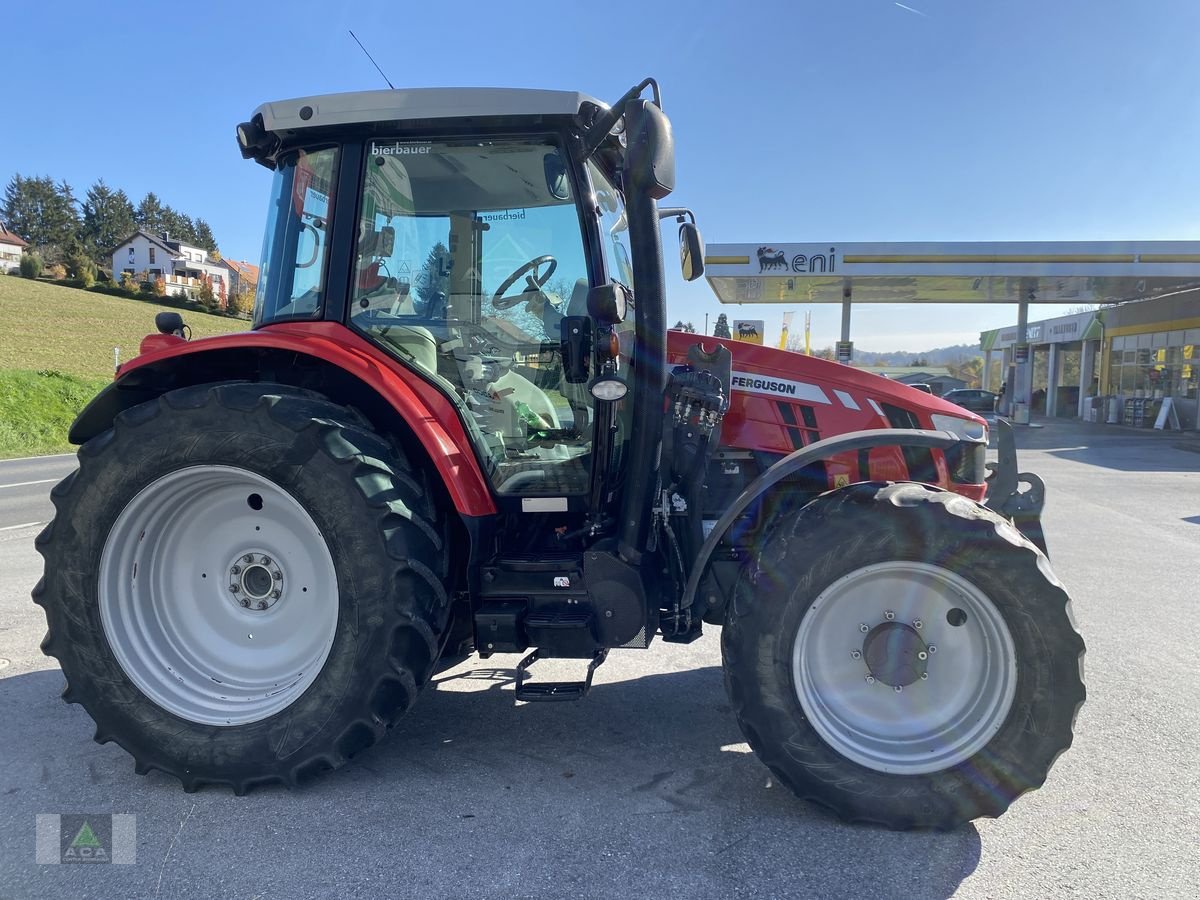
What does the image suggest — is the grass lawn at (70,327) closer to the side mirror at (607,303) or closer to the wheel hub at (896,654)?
the side mirror at (607,303)

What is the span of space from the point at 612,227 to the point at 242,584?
6.54 feet

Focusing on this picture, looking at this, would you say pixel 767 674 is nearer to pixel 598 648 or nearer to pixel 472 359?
pixel 598 648

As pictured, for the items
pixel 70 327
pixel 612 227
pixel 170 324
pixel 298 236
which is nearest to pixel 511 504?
pixel 612 227

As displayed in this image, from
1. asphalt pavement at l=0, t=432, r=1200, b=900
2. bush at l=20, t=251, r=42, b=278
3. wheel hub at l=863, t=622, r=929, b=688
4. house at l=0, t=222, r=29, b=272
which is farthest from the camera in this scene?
house at l=0, t=222, r=29, b=272

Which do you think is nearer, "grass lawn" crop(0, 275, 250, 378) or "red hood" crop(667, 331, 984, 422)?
"red hood" crop(667, 331, 984, 422)

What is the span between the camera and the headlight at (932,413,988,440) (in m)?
3.14

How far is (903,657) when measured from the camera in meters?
2.64

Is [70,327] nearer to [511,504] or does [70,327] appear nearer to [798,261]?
[798,261]

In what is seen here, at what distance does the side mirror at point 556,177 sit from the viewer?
9.40 feet

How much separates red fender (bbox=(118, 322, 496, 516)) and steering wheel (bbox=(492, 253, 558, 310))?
1.45ft

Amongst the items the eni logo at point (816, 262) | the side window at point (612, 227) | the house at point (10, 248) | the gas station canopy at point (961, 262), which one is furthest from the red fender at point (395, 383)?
the house at point (10, 248)

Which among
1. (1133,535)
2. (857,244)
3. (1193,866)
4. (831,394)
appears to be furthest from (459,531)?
(857,244)

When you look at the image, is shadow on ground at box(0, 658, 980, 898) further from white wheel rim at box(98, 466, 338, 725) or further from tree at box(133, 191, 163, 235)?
tree at box(133, 191, 163, 235)

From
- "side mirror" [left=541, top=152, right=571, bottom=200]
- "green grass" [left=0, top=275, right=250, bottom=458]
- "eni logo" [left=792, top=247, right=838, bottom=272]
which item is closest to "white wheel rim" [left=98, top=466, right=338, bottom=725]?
"side mirror" [left=541, top=152, right=571, bottom=200]
